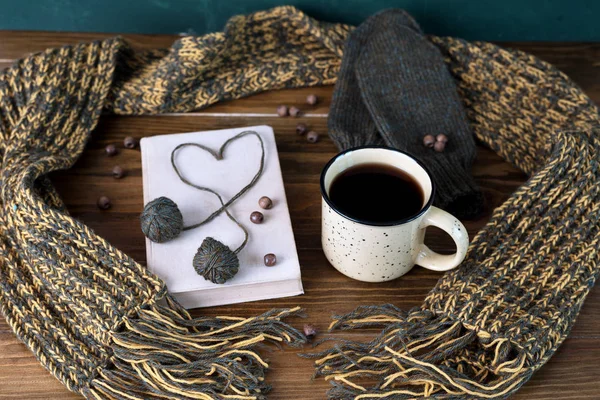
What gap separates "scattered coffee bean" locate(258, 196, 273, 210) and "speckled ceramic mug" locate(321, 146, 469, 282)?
9 centimetres

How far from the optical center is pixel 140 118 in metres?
0.99

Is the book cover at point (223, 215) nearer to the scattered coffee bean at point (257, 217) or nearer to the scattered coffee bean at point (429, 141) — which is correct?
the scattered coffee bean at point (257, 217)

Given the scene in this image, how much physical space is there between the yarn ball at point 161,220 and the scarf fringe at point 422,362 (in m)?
0.22

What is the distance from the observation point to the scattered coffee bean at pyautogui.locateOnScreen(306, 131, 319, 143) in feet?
3.15

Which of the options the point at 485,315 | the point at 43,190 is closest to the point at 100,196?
the point at 43,190

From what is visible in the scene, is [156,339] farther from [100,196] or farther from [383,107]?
[383,107]

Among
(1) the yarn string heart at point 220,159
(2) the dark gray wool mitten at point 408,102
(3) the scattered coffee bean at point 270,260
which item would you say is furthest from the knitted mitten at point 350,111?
(3) the scattered coffee bean at point 270,260

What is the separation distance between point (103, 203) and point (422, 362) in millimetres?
451

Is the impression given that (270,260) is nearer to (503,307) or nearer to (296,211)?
(296,211)

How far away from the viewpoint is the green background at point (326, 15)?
1.07 meters

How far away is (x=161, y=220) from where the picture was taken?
30.4 inches

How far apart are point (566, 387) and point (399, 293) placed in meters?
0.21

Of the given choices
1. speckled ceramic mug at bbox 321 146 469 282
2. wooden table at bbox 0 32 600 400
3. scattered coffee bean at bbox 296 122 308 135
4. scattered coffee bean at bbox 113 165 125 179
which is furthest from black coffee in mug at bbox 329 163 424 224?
scattered coffee bean at bbox 113 165 125 179

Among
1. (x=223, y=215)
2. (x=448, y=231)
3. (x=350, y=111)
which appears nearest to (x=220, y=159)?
(x=223, y=215)
